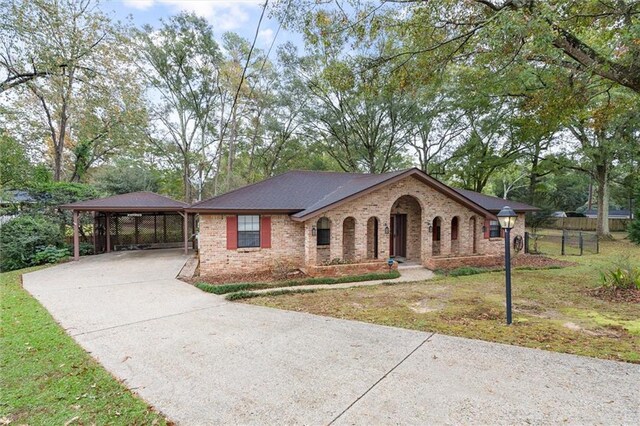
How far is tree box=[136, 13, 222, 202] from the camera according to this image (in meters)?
18.8

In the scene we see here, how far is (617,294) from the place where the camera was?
749 cm

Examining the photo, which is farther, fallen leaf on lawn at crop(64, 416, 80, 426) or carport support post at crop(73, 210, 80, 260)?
carport support post at crop(73, 210, 80, 260)

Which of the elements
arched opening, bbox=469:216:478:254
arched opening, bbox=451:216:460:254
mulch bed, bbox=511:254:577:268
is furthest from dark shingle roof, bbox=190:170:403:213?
mulch bed, bbox=511:254:577:268

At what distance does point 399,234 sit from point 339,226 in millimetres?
3823

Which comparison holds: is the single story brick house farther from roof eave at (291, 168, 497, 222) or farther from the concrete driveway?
the concrete driveway

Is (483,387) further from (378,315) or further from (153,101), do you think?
(153,101)

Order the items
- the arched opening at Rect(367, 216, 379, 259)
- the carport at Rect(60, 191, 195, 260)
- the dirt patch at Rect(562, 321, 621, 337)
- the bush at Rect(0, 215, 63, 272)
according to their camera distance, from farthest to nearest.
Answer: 1. the carport at Rect(60, 191, 195, 260)
2. the arched opening at Rect(367, 216, 379, 259)
3. the bush at Rect(0, 215, 63, 272)
4. the dirt patch at Rect(562, 321, 621, 337)

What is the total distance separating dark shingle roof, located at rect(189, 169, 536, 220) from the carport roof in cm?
316

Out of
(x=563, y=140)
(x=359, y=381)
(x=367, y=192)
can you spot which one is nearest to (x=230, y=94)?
(x=367, y=192)

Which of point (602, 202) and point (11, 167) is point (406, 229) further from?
point (11, 167)

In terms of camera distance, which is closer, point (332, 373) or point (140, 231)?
point (332, 373)

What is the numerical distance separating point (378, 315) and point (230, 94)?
21.0 m

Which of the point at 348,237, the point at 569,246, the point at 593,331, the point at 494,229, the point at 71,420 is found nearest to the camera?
the point at 71,420

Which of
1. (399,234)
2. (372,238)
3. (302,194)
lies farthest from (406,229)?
(302,194)
